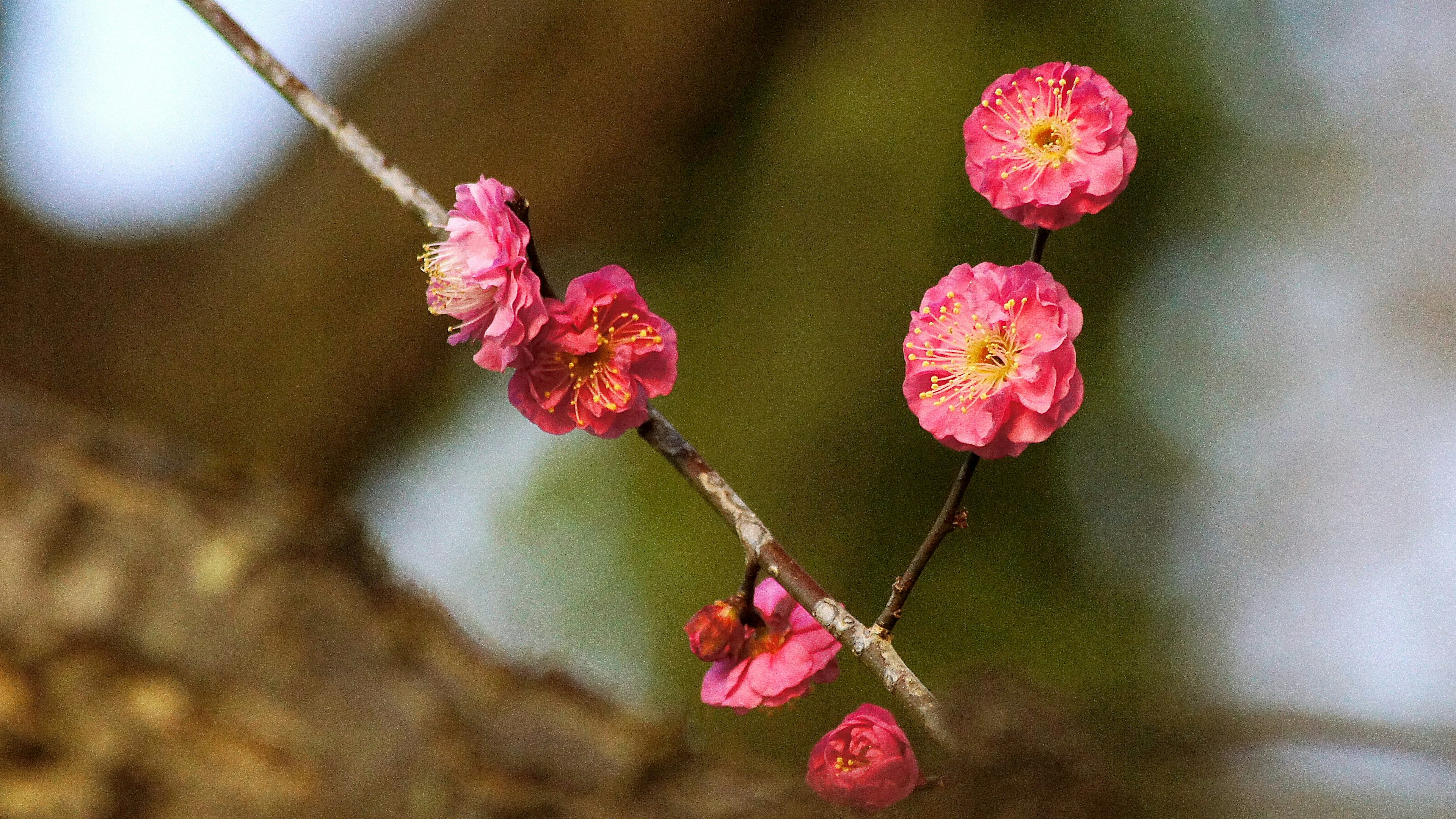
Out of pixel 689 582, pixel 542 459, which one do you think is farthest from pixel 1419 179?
pixel 542 459

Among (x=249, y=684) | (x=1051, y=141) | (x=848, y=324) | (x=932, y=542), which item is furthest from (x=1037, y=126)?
(x=848, y=324)

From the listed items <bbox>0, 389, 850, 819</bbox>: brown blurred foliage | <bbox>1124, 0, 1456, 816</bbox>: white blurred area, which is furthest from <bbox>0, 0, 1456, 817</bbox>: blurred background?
<bbox>0, 389, 850, 819</bbox>: brown blurred foliage

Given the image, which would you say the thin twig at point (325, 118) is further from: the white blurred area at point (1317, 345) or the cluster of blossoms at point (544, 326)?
the white blurred area at point (1317, 345)

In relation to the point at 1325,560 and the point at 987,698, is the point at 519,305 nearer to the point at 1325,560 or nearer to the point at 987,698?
the point at 987,698

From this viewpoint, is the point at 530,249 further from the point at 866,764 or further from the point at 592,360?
the point at 866,764

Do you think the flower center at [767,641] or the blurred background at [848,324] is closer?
the flower center at [767,641]

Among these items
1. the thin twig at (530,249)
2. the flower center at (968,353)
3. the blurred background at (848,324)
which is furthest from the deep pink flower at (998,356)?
the blurred background at (848,324)
